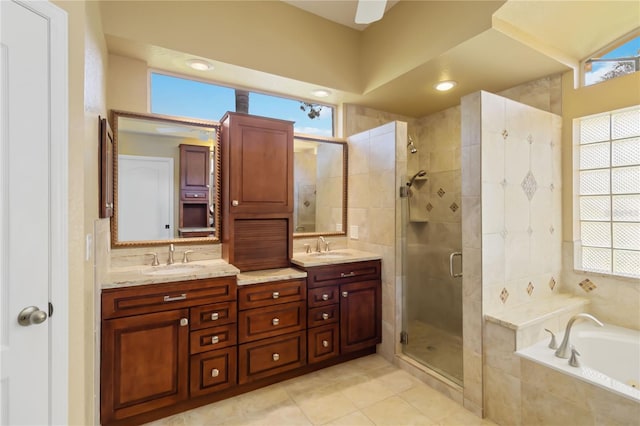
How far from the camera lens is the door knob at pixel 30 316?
46.9 inches

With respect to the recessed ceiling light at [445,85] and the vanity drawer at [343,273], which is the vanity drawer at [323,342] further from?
the recessed ceiling light at [445,85]

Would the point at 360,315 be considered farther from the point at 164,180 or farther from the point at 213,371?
the point at 164,180

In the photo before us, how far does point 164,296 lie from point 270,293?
0.71m

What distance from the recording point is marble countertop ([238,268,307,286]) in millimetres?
2193

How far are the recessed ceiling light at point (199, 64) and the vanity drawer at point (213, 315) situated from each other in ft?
5.97

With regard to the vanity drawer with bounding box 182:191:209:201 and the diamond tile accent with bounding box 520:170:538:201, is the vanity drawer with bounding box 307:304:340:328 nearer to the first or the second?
the vanity drawer with bounding box 182:191:209:201

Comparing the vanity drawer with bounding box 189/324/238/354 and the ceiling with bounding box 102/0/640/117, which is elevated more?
the ceiling with bounding box 102/0/640/117

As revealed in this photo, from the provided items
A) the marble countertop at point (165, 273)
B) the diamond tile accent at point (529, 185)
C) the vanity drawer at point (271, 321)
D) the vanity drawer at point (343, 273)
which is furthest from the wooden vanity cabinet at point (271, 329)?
the diamond tile accent at point (529, 185)

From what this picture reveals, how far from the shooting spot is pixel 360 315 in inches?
105

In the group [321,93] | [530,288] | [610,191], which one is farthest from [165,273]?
[610,191]

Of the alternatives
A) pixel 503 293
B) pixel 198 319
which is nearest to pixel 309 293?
pixel 198 319

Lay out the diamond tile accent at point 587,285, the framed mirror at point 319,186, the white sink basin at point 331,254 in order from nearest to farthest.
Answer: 1. the diamond tile accent at point 587,285
2. the white sink basin at point 331,254
3. the framed mirror at point 319,186

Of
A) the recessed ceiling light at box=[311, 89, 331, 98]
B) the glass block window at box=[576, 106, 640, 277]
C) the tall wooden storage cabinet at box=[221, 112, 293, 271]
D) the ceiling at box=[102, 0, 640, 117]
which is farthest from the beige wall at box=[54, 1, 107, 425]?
the glass block window at box=[576, 106, 640, 277]

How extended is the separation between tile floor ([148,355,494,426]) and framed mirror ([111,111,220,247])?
1.26 meters
